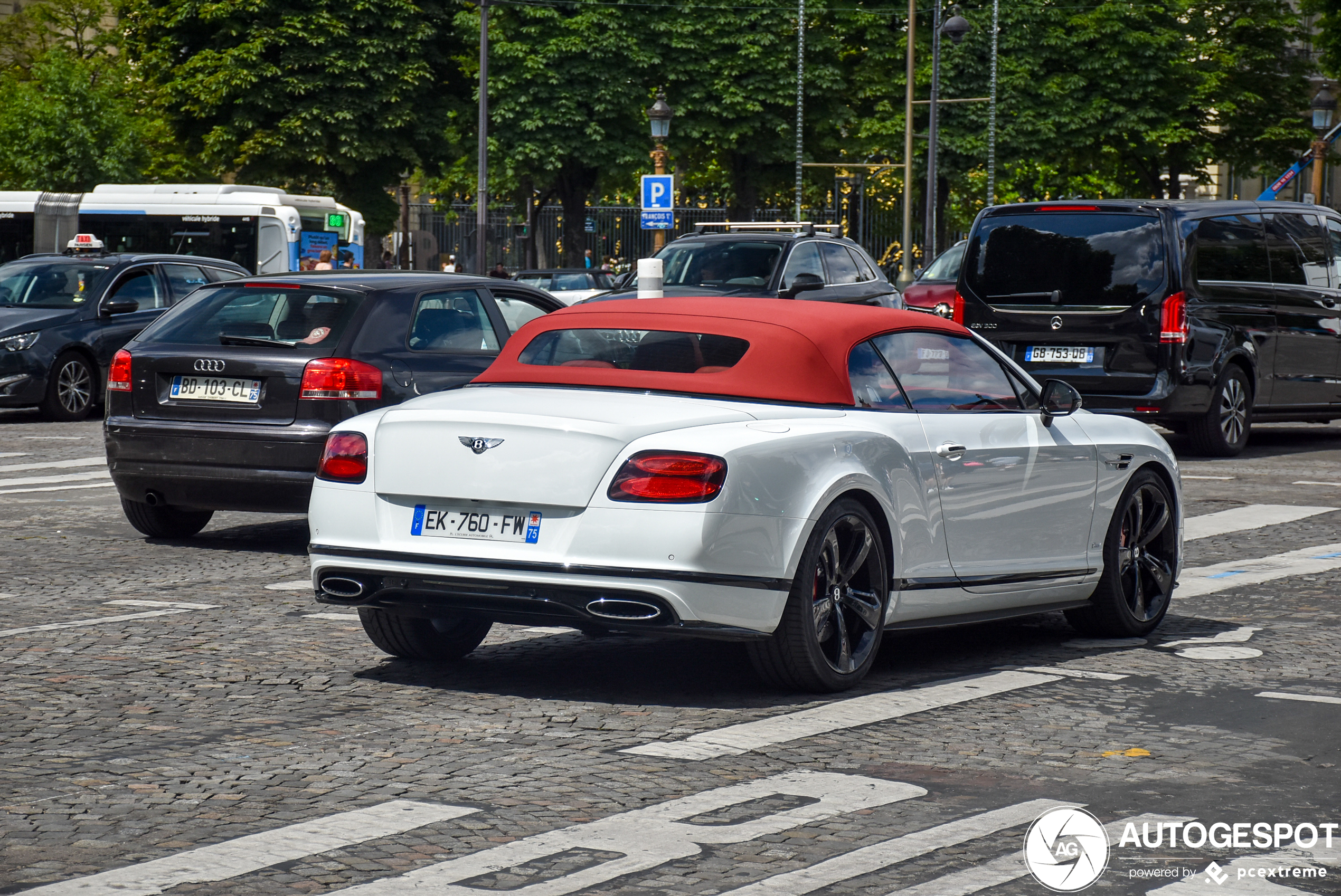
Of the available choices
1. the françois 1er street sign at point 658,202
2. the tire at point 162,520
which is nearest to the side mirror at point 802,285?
the tire at point 162,520

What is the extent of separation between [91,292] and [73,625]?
13416 mm

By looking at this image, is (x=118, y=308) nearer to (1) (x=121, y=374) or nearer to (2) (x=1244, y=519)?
(1) (x=121, y=374)

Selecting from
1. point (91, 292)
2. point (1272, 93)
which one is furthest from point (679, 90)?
point (91, 292)

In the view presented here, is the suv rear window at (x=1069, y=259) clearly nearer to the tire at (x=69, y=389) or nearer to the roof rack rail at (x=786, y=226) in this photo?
the roof rack rail at (x=786, y=226)

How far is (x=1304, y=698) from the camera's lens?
695 cm

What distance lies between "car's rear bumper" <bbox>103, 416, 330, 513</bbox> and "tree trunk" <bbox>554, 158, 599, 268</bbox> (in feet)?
138

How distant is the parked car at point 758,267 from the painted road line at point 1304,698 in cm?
1165

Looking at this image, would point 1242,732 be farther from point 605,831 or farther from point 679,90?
point 679,90

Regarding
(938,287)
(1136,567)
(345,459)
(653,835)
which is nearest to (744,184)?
(938,287)

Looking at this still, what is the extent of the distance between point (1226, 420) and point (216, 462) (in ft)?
31.9

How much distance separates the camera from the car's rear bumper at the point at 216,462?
404 inches

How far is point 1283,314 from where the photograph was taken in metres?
17.6

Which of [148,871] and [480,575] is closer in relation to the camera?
[148,871]

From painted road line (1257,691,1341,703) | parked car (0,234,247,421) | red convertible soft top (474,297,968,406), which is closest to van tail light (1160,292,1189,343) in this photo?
red convertible soft top (474,297,968,406)
